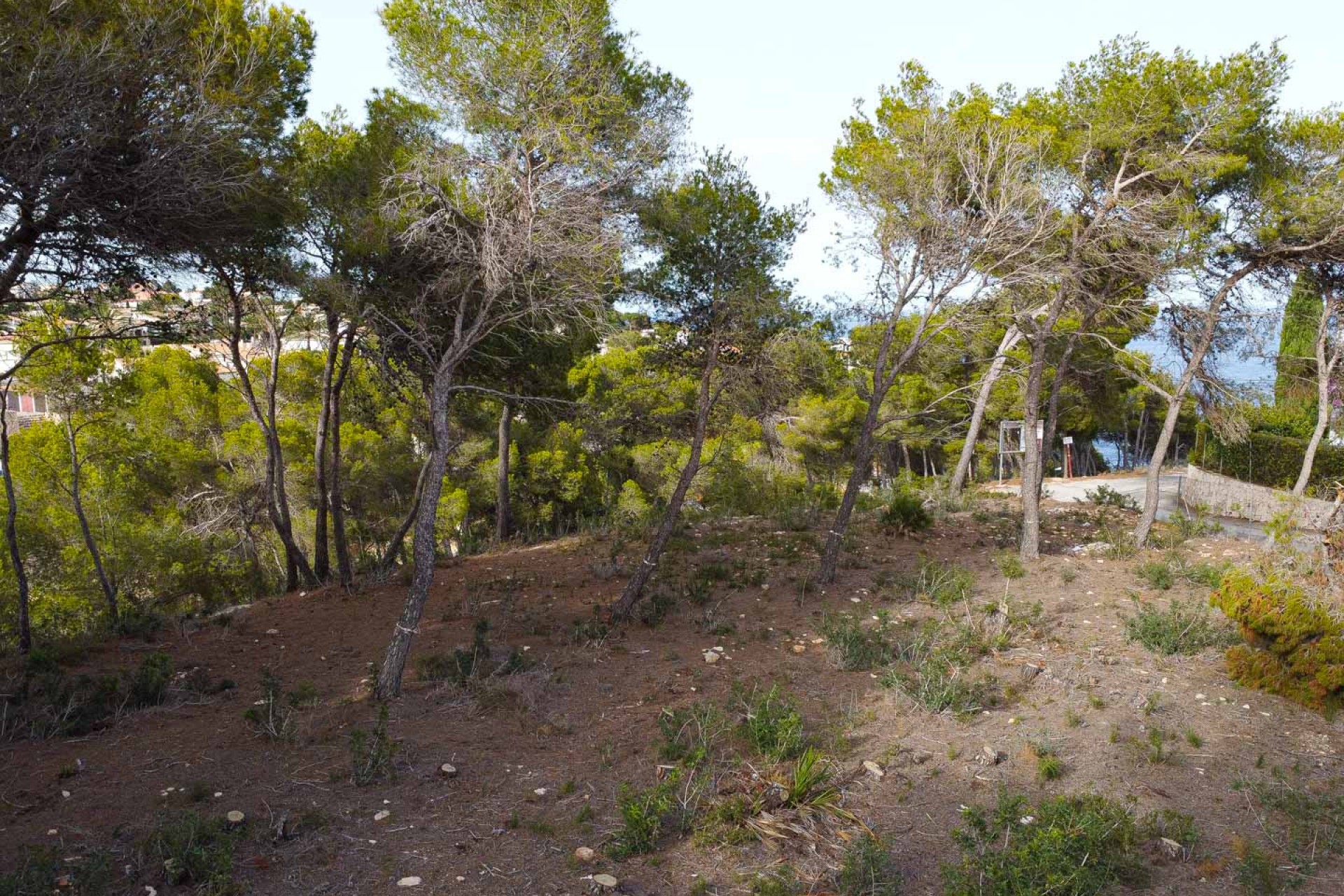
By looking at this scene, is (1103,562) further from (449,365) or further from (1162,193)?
(449,365)

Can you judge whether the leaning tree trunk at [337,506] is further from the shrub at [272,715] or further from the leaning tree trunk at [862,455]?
the leaning tree trunk at [862,455]

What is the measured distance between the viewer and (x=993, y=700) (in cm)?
659

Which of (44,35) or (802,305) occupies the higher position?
(44,35)

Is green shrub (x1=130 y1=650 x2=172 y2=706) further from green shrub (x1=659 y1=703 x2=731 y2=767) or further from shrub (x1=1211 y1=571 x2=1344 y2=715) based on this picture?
shrub (x1=1211 y1=571 x2=1344 y2=715)

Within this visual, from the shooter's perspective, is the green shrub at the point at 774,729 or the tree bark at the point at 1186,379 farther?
the tree bark at the point at 1186,379

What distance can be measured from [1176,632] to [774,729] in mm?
4447

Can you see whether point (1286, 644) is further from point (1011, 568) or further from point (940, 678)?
point (1011, 568)

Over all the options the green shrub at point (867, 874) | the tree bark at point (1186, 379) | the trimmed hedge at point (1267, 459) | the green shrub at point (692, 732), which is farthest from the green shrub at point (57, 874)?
the trimmed hedge at point (1267, 459)

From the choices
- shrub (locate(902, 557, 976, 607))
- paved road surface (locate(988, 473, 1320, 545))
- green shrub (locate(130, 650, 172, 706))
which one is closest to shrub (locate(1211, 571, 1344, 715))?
shrub (locate(902, 557, 976, 607))

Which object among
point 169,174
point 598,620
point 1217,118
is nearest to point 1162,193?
point 1217,118

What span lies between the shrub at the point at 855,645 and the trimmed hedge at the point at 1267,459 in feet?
55.2

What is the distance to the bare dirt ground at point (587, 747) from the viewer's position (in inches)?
177

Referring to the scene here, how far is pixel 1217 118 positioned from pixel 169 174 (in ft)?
38.9

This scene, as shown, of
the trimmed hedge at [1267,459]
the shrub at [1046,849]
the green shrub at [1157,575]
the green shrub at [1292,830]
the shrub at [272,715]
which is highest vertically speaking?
the trimmed hedge at [1267,459]
